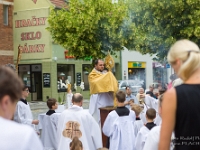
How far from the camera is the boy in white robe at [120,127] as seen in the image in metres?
8.31

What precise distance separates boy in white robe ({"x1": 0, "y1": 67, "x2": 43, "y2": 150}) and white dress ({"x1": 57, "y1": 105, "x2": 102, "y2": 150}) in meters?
5.54

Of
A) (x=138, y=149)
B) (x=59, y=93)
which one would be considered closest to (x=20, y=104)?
(x=138, y=149)

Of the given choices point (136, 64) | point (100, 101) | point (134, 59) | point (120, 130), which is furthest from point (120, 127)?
point (136, 64)

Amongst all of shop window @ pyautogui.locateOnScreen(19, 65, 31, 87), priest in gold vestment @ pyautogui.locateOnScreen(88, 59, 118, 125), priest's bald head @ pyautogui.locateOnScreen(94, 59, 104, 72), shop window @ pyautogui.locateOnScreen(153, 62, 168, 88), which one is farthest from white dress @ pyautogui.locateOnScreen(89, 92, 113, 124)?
shop window @ pyautogui.locateOnScreen(153, 62, 168, 88)

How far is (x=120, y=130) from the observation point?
8.39 meters

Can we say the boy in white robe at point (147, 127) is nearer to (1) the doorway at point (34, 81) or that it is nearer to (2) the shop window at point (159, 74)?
(1) the doorway at point (34, 81)

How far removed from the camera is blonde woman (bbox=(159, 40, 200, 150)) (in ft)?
9.75

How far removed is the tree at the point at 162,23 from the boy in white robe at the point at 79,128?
36.1 feet

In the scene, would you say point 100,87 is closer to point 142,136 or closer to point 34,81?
point 142,136

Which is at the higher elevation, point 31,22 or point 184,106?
point 31,22

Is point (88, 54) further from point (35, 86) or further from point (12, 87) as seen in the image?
point (12, 87)

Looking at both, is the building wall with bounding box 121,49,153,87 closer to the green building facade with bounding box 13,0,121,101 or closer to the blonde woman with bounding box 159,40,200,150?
the green building facade with bounding box 13,0,121,101

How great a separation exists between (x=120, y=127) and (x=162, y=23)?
11.6 m

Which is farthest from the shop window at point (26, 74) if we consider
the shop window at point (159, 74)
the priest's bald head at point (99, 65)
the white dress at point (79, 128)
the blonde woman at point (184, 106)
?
the blonde woman at point (184, 106)
